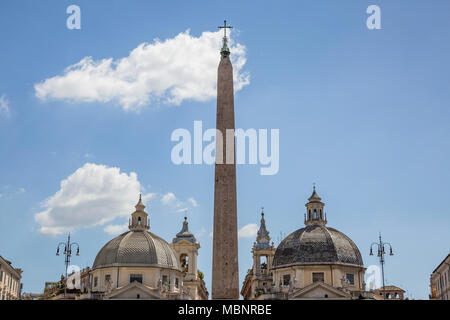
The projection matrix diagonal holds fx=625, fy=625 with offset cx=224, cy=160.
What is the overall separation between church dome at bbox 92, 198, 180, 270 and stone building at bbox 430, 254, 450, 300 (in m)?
29.6

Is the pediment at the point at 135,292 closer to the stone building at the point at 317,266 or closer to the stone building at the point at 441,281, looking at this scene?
the stone building at the point at 317,266

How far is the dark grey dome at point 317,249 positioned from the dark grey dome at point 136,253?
13.0m

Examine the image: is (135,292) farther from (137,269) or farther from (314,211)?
(314,211)

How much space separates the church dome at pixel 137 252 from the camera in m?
70.6

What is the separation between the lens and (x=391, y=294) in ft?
315

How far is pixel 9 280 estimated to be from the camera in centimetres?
6544

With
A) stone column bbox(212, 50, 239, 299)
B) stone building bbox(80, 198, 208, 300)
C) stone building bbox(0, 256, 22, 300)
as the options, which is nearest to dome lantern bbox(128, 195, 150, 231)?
stone building bbox(80, 198, 208, 300)

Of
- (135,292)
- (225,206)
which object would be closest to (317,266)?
(135,292)

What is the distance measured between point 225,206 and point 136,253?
1732 inches
